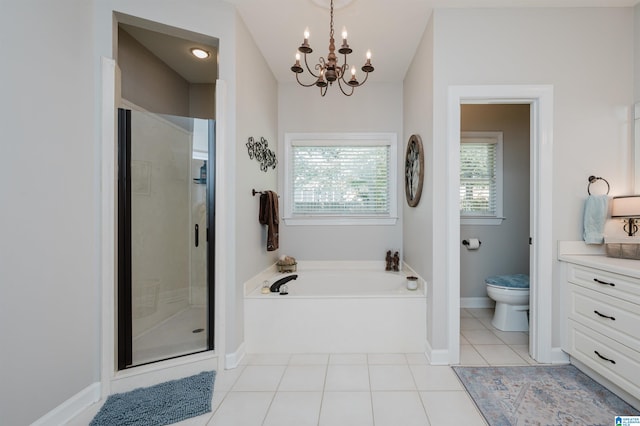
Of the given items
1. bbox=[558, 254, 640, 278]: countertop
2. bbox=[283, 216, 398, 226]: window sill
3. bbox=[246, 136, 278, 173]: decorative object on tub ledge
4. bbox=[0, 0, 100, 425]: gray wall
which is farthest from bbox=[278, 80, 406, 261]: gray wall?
bbox=[0, 0, 100, 425]: gray wall

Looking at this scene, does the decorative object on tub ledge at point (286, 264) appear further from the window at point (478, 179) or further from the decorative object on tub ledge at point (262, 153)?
the window at point (478, 179)

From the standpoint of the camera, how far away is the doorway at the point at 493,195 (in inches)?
133

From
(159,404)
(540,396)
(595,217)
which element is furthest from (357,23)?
(159,404)

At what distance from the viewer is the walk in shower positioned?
6.31ft

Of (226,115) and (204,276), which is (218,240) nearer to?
(204,276)

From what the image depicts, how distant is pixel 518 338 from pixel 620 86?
2202 mm

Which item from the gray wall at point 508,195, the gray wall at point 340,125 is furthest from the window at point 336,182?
the gray wall at point 508,195

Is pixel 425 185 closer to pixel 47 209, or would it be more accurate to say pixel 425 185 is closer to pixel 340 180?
pixel 340 180

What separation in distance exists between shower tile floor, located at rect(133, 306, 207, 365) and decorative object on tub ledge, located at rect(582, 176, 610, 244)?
2923 millimetres

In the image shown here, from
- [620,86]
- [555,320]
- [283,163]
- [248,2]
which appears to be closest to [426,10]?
[248,2]

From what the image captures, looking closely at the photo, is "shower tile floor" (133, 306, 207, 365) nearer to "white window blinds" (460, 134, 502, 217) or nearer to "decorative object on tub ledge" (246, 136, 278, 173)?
"decorative object on tub ledge" (246, 136, 278, 173)

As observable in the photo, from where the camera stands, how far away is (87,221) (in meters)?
1.77

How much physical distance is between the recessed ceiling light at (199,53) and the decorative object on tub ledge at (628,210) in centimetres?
357

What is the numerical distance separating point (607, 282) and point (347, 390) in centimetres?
179
